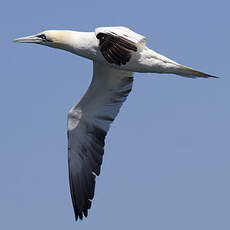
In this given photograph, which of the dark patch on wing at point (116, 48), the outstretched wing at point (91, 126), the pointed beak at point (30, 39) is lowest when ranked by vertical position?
the outstretched wing at point (91, 126)

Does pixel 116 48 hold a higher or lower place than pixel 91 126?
higher

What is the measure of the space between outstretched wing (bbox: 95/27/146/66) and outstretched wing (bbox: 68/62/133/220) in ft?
11.8

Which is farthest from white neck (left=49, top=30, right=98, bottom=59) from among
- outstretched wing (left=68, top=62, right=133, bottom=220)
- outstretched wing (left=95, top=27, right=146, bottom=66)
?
outstretched wing (left=68, top=62, right=133, bottom=220)

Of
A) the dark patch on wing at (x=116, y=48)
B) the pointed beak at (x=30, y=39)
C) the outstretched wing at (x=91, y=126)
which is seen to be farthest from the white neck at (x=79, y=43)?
the outstretched wing at (x=91, y=126)

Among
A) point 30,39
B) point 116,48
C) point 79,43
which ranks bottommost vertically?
point 116,48

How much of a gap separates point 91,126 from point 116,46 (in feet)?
15.2

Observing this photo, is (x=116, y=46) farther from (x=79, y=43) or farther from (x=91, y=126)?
(x=91, y=126)

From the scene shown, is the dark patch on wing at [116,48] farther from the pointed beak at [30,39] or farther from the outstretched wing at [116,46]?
the pointed beak at [30,39]

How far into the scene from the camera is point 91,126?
18609 millimetres

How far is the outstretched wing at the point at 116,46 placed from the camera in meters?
14.3

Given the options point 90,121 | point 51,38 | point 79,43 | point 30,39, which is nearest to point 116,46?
point 79,43

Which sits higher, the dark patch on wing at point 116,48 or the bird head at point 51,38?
the bird head at point 51,38

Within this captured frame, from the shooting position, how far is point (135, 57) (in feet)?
51.6

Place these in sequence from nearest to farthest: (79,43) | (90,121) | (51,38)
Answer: (79,43) → (51,38) → (90,121)
